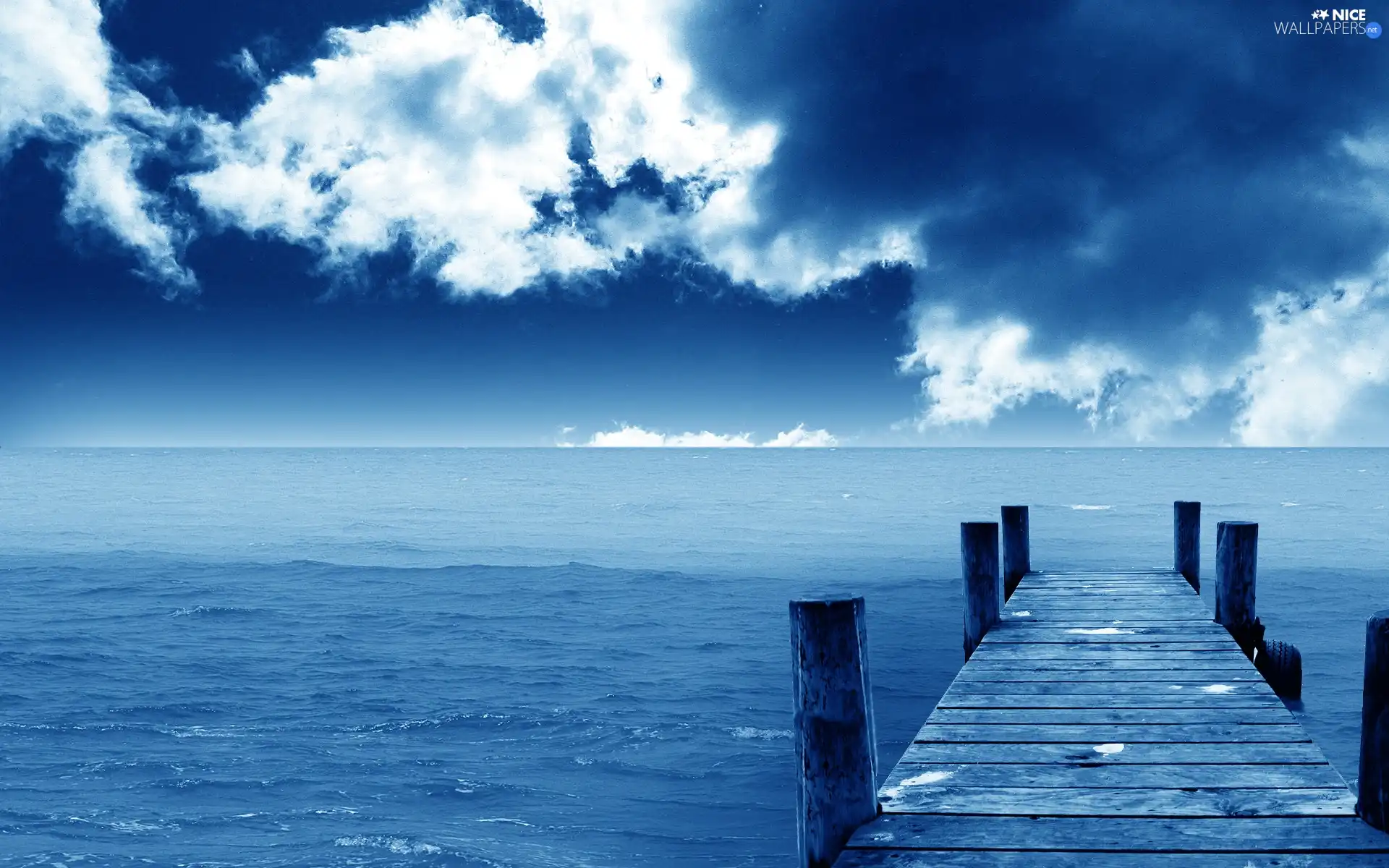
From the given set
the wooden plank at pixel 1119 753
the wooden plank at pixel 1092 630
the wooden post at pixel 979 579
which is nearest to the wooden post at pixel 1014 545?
the wooden post at pixel 979 579

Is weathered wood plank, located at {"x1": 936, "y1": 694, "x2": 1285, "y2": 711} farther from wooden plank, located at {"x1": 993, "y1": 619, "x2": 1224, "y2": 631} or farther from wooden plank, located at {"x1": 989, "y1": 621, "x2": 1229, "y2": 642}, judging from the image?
wooden plank, located at {"x1": 993, "y1": 619, "x2": 1224, "y2": 631}

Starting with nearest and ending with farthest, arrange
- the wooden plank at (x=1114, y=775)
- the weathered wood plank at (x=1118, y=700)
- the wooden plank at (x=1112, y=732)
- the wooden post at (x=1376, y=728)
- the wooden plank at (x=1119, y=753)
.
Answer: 1. the wooden post at (x=1376, y=728)
2. the wooden plank at (x=1114, y=775)
3. the wooden plank at (x=1119, y=753)
4. the wooden plank at (x=1112, y=732)
5. the weathered wood plank at (x=1118, y=700)

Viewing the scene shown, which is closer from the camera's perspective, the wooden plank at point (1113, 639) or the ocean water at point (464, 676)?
the wooden plank at point (1113, 639)

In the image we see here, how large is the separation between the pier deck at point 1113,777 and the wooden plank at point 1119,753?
14 millimetres

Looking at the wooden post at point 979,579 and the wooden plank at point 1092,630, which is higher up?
the wooden post at point 979,579

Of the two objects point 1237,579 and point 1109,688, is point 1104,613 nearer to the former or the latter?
point 1237,579

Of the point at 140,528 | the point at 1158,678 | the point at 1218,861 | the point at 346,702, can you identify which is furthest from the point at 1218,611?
the point at 140,528

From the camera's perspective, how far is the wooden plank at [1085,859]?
166 inches

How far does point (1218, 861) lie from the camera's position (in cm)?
425

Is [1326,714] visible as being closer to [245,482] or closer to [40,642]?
[40,642]

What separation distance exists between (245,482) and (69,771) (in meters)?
91.5

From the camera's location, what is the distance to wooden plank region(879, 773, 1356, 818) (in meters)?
4.79

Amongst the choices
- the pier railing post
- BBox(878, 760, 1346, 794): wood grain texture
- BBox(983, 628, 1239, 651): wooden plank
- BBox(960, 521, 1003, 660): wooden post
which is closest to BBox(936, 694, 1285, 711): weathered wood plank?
BBox(878, 760, 1346, 794): wood grain texture

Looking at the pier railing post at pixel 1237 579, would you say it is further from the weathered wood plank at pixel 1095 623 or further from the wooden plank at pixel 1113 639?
the wooden plank at pixel 1113 639
